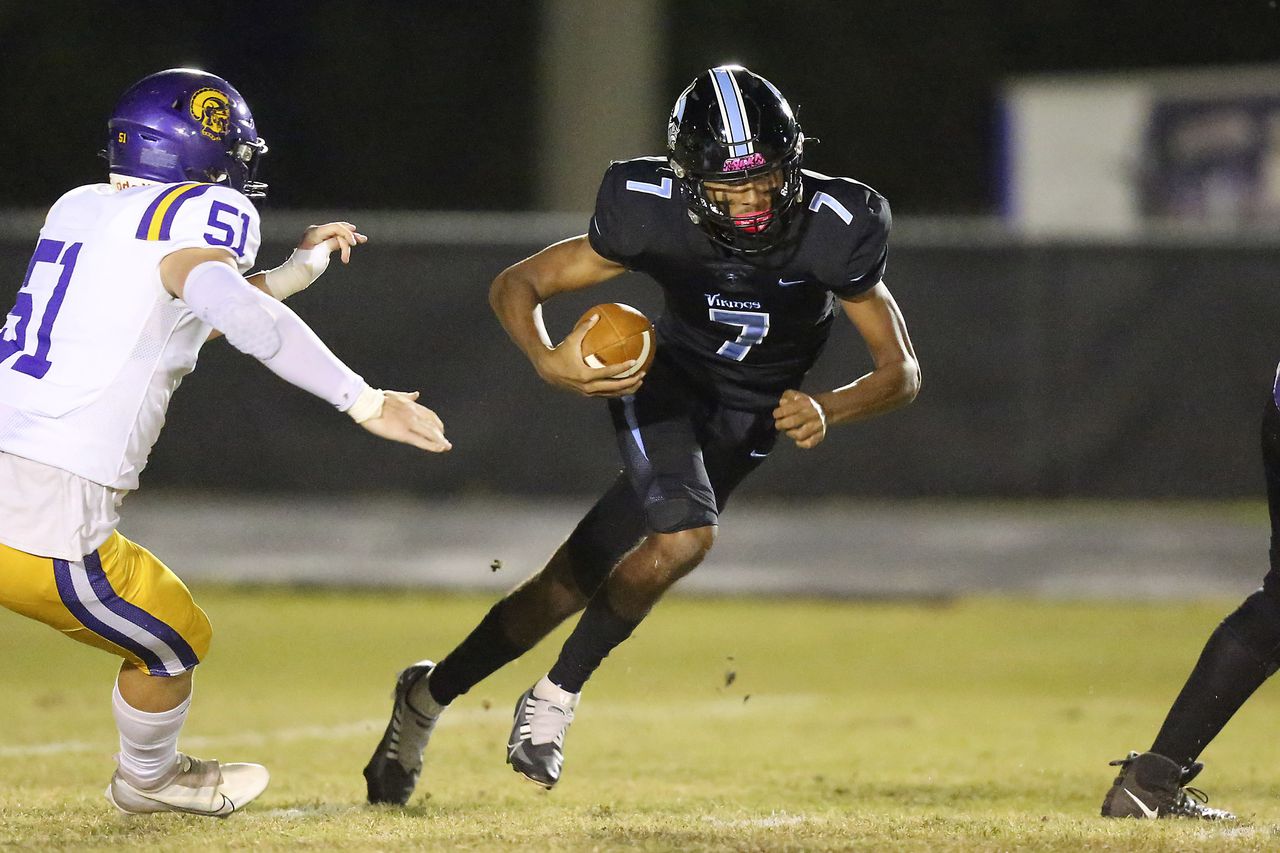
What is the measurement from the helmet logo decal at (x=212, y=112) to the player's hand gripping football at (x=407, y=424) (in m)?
0.89

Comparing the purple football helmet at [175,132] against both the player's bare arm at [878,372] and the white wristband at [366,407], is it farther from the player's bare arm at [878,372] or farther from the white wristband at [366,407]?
the player's bare arm at [878,372]

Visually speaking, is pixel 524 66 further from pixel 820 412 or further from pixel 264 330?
pixel 264 330

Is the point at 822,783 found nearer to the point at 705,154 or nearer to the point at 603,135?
the point at 705,154

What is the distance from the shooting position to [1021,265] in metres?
11.4

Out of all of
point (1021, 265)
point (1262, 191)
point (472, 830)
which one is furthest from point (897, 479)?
point (472, 830)

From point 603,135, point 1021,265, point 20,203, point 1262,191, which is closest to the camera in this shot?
point 1021,265

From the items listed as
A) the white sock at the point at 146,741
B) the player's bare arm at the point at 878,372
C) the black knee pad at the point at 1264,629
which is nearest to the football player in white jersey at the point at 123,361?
the white sock at the point at 146,741

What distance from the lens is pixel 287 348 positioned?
398cm

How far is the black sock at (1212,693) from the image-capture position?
184 inches

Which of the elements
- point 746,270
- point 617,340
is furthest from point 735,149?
point 617,340

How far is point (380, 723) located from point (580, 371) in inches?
94.2

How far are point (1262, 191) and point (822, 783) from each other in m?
11.2

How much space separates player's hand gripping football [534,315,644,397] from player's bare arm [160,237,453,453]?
64cm

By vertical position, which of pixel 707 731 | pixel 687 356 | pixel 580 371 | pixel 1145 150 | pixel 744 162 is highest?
pixel 744 162
